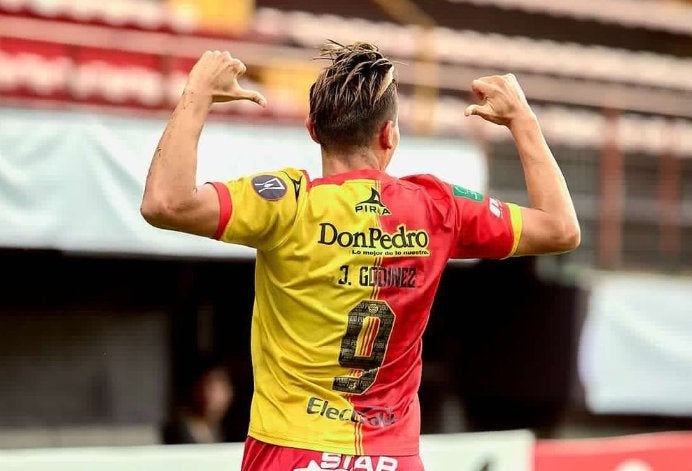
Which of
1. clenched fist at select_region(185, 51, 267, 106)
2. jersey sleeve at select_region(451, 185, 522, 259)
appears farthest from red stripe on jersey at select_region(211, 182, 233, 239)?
jersey sleeve at select_region(451, 185, 522, 259)

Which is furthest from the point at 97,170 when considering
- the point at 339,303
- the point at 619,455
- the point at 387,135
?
the point at 339,303

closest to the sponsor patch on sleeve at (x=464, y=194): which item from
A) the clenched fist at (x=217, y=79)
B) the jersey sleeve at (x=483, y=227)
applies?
the jersey sleeve at (x=483, y=227)

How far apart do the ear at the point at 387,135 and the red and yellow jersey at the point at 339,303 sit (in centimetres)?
8

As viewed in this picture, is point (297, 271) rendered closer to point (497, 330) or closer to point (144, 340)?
point (144, 340)

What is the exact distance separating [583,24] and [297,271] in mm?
15197

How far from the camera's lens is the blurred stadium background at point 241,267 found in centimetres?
868

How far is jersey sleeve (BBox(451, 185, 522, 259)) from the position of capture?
327 cm

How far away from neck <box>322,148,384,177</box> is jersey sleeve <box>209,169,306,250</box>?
141 millimetres

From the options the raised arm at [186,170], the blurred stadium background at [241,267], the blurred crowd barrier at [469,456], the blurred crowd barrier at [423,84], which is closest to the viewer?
the raised arm at [186,170]

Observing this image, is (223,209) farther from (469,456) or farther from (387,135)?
(469,456)

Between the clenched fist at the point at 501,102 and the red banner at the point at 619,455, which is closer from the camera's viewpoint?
the clenched fist at the point at 501,102

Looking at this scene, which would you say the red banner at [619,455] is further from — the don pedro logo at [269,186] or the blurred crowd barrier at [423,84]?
the don pedro logo at [269,186]

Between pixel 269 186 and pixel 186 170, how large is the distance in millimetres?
236

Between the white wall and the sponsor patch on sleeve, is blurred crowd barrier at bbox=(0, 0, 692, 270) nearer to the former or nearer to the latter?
the white wall
